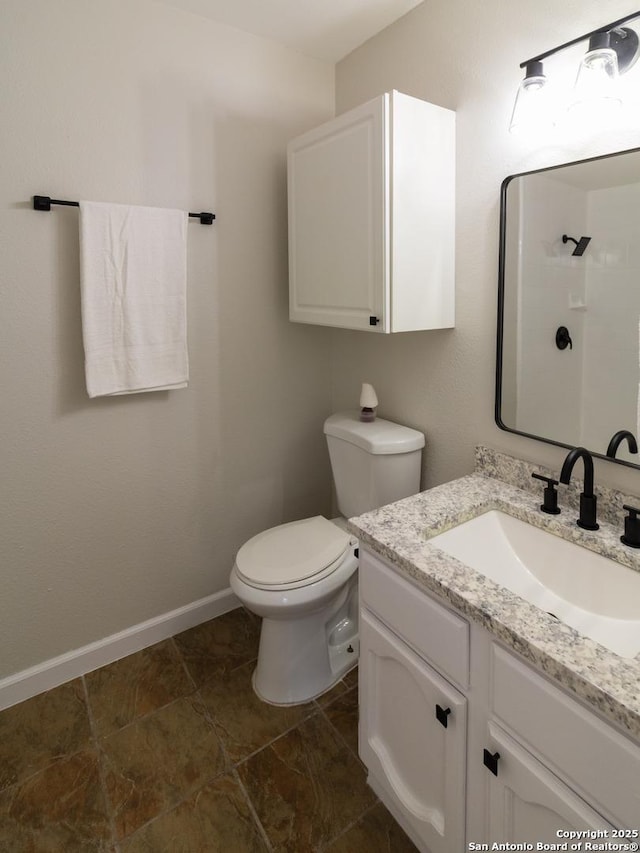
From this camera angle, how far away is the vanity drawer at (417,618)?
1030 mm

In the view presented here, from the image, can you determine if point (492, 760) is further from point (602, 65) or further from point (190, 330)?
point (190, 330)

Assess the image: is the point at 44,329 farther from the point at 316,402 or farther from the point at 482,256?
the point at 482,256

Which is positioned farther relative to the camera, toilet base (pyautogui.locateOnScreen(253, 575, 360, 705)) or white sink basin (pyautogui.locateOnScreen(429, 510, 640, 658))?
toilet base (pyautogui.locateOnScreen(253, 575, 360, 705))

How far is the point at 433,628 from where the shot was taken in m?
1.08

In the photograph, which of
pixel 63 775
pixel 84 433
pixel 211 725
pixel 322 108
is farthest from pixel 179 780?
pixel 322 108

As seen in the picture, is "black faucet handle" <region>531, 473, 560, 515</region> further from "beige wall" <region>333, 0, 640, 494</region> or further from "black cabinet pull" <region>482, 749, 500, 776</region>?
"black cabinet pull" <region>482, 749, 500, 776</region>

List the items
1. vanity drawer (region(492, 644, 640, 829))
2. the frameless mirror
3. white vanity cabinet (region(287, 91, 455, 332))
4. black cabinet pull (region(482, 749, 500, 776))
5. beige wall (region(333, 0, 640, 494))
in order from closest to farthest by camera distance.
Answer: vanity drawer (region(492, 644, 640, 829))
black cabinet pull (region(482, 749, 500, 776))
the frameless mirror
beige wall (region(333, 0, 640, 494))
white vanity cabinet (region(287, 91, 455, 332))

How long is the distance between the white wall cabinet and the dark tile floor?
0.62ft

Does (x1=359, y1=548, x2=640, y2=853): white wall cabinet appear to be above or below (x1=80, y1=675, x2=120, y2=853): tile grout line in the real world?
above

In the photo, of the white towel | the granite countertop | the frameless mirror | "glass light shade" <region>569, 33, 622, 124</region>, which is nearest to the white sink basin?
the granite countertop

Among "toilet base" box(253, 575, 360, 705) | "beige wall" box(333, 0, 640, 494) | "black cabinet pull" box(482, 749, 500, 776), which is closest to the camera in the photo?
"black cabinet pull" box(482, 749, 500, 776)

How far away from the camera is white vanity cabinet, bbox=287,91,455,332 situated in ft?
4.85

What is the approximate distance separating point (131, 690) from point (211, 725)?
0.35 meters

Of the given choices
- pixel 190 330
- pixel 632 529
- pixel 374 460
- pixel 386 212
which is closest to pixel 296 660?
pixel 374 460
